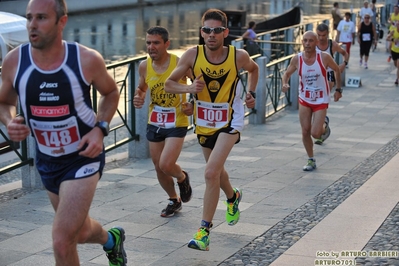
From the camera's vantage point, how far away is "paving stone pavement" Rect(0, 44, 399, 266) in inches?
250

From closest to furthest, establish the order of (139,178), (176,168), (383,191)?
(176,168) < (383,191) < (139,178)

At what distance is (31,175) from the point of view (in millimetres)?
8938

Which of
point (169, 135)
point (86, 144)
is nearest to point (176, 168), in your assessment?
point (169, 135)

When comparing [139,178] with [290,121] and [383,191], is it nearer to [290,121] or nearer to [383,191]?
[383,191]

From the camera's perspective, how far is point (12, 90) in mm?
5039

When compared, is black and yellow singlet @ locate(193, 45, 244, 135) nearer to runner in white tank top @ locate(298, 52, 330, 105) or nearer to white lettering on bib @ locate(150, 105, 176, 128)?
white lettering on bib @ locate(150, 105, 176, 128)

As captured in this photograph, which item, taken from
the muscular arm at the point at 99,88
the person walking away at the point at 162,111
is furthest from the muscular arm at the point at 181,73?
the muscular arm at the point at 99,88

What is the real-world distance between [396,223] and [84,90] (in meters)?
3.44

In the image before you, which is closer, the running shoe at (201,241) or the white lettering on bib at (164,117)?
the running shoe at (201,241)

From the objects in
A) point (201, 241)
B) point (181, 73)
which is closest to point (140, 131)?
point (181, 73)

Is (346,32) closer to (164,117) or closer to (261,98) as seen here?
(261,98)

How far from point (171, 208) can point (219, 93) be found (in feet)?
4.67

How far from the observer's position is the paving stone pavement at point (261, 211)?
636cm

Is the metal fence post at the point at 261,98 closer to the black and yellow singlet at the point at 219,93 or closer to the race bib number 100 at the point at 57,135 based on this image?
the black and yellow singlet at the point at 219,93
